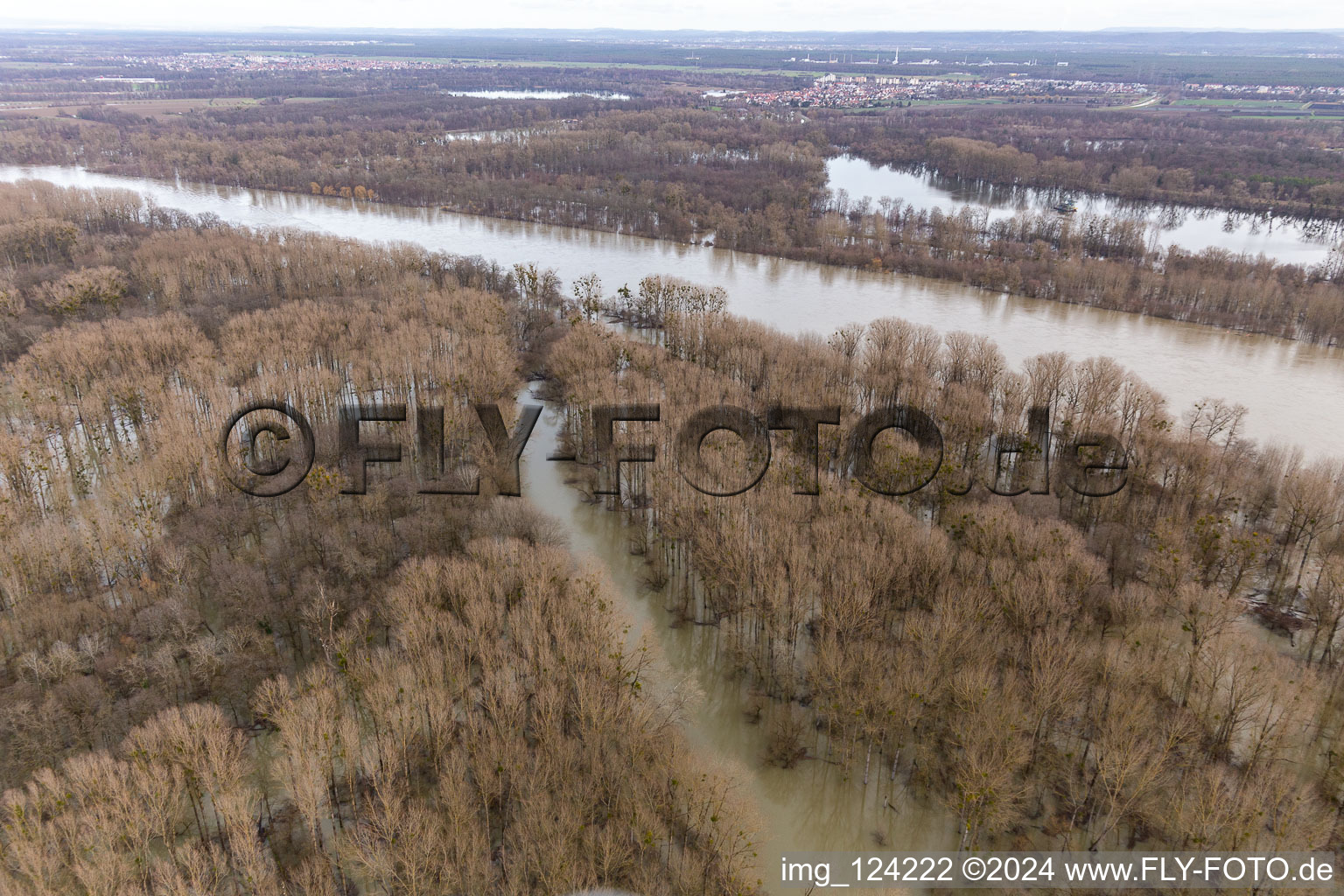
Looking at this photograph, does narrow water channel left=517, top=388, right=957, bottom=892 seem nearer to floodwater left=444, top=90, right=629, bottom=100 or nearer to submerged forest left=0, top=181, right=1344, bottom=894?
submerged forest left=0, top=181, right=1344, bottom=894

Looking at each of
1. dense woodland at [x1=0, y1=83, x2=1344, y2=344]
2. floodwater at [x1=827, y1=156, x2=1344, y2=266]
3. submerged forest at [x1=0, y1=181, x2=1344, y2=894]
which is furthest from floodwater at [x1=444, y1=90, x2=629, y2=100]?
submerged forest at [x1=0, y1=181, x2=1344, y2=894]

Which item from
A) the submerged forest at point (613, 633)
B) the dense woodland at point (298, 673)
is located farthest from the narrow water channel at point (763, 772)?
the dense woodland at point (298, 673)

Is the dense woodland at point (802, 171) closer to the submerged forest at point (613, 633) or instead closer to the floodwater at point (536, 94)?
the submerged forest at point (613, 633)

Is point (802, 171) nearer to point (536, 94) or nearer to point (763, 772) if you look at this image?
point (763, 772)

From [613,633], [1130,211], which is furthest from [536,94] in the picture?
[613,633]

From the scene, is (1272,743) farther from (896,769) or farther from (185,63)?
(185,63)

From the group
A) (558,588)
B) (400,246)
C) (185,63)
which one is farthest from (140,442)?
(185,63)
